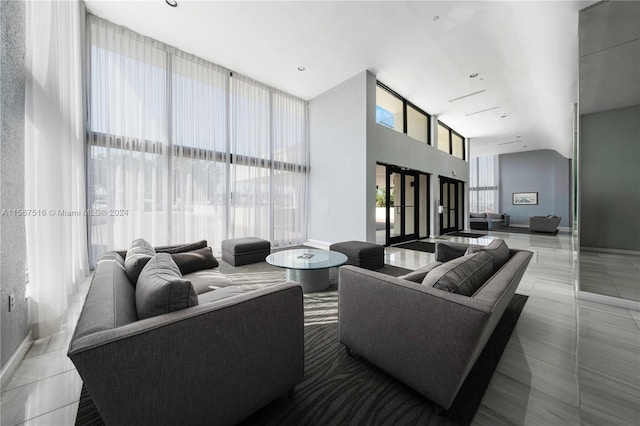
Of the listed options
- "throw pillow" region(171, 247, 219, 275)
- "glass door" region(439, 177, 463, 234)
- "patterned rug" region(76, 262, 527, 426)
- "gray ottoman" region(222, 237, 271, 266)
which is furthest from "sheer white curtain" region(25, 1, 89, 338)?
"glass door" region(439, 177, 463, 234)

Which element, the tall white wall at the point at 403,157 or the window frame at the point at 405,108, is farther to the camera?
the window frame at the point at 405,108

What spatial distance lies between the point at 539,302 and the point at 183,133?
20.4ft

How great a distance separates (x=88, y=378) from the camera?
772mm

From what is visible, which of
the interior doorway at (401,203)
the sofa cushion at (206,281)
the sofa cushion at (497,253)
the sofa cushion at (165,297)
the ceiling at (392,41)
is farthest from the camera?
the interior doorway at (401,203)

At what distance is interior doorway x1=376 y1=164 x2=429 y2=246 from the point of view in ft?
20.8

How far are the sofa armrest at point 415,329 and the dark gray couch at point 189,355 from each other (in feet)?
1.52

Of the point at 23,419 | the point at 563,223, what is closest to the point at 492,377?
the point at 23,419

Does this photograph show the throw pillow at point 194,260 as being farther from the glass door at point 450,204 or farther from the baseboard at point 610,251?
the baseboard at point 610,251

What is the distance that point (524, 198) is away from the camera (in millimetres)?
12000

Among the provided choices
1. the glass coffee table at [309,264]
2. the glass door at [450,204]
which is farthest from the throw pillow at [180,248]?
the glass door at [450,204]

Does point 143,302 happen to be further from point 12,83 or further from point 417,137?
A: point 417,137

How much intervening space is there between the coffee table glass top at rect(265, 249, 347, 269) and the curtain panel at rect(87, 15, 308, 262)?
7.95ft

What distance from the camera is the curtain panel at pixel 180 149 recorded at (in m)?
3.83

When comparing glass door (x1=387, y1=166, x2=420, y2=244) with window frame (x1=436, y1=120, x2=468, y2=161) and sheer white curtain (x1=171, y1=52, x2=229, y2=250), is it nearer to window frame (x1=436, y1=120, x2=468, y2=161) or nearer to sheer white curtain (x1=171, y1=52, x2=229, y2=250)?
window frame (x1=436, y1=120, x2=468, y2=161)
